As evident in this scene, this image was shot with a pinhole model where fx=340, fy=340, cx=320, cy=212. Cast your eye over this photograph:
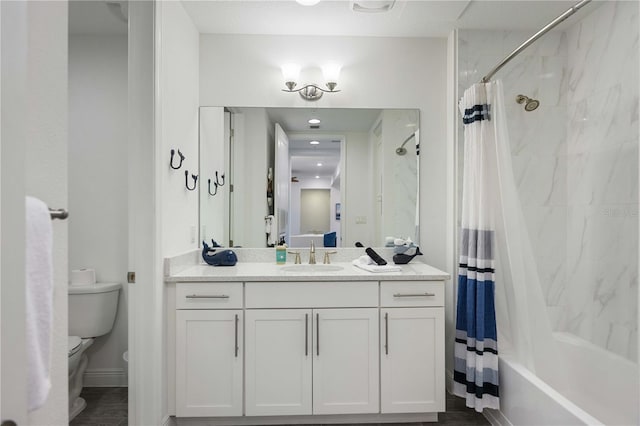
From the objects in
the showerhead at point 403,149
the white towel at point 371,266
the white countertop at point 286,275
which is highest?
the showerhead at point 403,149

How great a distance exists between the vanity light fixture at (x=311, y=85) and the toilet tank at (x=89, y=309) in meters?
1.94

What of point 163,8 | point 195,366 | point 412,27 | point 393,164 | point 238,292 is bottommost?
point 195,366

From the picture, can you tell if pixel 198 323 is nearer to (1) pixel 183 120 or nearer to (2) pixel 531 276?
(1) pixel 183 120

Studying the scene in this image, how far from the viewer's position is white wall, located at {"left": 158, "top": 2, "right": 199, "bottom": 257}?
74.4 inches

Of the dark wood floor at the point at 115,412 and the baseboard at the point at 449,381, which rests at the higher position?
the baseboard at the point at 449,381

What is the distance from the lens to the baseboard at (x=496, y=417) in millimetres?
1894

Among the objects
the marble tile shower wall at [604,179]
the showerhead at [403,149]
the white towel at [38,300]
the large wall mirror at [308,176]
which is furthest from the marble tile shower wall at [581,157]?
the white towel at [38,300]

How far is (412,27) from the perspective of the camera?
7.73 feet

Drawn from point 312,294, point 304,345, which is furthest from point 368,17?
point 304,345

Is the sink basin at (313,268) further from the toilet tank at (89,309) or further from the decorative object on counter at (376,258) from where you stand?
the toilet tank at (89,309)

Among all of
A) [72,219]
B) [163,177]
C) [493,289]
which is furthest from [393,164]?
[72,219]

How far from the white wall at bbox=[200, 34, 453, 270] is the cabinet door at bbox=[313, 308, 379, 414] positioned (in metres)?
0.91

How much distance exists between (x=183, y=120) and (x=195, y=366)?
1489 millimetres

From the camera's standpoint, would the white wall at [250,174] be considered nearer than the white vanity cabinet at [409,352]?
No
